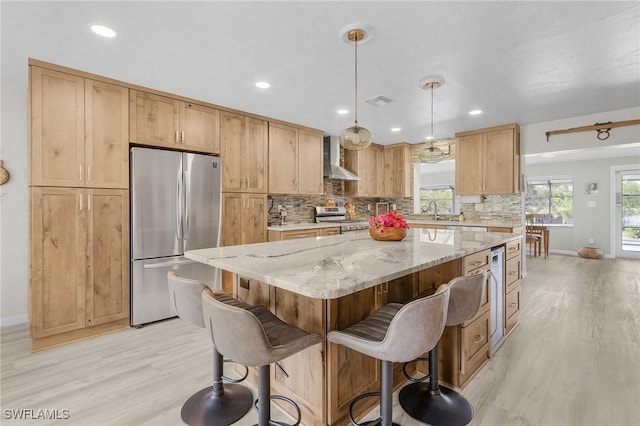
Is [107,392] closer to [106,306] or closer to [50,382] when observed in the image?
[50,382]

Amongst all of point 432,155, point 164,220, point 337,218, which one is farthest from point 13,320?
point 432,155

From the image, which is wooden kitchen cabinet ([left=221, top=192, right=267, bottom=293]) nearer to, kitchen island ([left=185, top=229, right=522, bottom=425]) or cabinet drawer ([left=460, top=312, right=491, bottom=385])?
kitchen island ([left=185, top=229, right=522, bottom=425])

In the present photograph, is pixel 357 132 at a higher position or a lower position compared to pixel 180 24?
lower

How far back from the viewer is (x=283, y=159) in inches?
179

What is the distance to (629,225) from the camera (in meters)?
7.02

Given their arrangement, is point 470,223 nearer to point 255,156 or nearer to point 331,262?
point 255,156

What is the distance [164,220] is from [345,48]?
2.43 m

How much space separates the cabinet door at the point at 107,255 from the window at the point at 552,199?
9.03 metres

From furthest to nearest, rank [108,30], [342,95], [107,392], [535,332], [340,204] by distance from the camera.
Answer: [340,204], [342,95], [535,332], [108,30], [107,392]

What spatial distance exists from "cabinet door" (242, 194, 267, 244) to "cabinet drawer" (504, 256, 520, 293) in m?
2.87

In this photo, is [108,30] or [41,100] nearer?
[108,30]

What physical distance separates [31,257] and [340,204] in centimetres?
446

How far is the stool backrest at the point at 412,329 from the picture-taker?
124 centimetres

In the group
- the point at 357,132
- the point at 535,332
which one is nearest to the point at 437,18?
the point at 357,132
